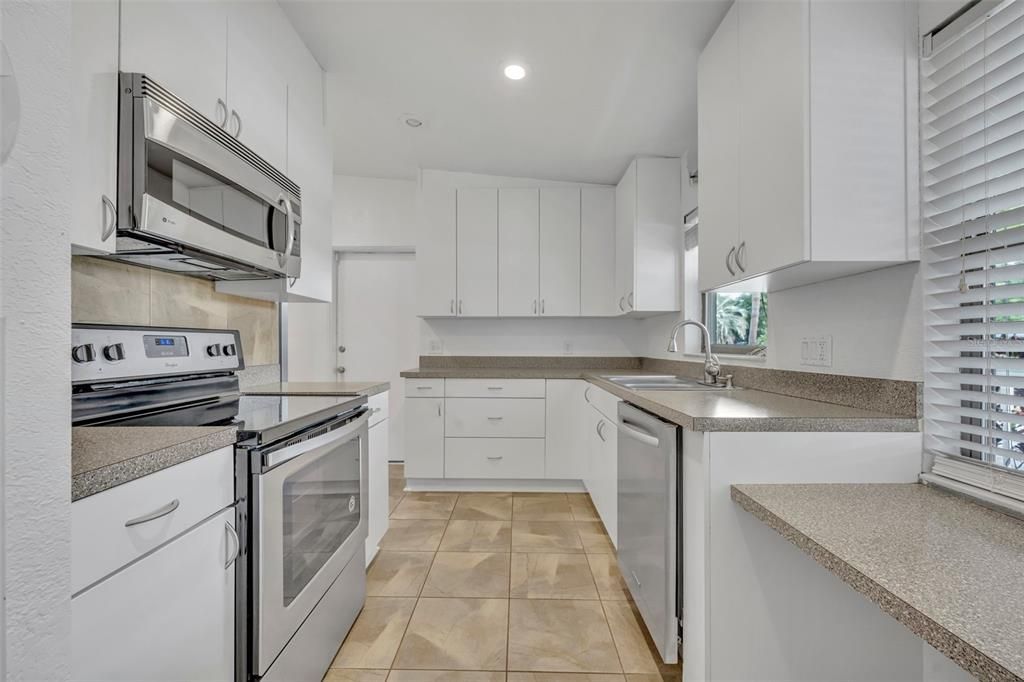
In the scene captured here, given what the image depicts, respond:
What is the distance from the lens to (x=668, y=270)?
10.3 feet

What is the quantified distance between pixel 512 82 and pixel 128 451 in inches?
88.5

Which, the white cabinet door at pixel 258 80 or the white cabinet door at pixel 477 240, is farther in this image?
the white cabinet door at pixel 477 240

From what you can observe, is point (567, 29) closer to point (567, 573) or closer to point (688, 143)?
point (688, 143)

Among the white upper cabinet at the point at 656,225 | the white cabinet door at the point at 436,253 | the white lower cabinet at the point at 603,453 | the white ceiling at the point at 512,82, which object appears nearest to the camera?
the white ceiling at the point at 512,82

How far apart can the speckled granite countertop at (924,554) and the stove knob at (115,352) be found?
1.72m

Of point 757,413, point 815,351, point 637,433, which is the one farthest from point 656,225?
point 757,413

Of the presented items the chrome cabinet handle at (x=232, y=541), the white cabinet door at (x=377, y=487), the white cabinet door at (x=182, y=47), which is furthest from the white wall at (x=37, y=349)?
the white cabinet door at (x=377, y=487)

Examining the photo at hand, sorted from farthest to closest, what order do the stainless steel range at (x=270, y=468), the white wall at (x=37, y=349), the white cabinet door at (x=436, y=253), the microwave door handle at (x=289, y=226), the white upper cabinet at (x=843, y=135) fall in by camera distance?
the white cabinet door at (x=436, y=253) < the microwave door handle at (x=289, y=226) < the white upper cabinet at (x=843, y=135) < the stainless steel range at (x=270, y=468) < the white wall at (x=37, y=349)

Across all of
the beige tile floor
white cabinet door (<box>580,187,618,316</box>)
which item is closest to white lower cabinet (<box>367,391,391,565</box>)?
the beige tile floor

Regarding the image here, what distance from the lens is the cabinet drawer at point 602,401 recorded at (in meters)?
2.40

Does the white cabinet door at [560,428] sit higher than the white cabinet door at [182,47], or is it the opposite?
the white cabinet door at [182,47]

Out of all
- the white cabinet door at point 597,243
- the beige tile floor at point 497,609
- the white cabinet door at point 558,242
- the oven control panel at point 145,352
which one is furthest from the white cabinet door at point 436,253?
the oven control panel at point 145,352

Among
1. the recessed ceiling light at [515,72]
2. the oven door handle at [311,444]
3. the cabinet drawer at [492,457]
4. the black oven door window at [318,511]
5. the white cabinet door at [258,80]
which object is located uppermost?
the recessed ceiling light at [515,72]

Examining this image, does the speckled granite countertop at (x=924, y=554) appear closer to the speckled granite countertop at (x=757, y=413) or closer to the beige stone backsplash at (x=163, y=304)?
the speckled granite countertop at (x=757, y=413)
